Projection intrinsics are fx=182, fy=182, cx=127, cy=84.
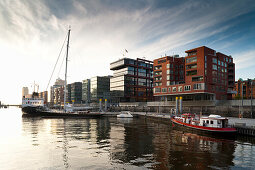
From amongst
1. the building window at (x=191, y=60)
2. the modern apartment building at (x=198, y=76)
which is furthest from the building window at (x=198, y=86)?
the building window at (x=191, y=60)

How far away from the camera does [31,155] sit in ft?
74.4

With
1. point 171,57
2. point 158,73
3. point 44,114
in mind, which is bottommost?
point 44,114

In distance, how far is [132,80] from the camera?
445 ft


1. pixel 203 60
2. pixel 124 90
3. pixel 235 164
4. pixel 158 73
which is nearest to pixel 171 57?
pixel 158 73

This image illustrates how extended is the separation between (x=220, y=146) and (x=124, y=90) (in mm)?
105764

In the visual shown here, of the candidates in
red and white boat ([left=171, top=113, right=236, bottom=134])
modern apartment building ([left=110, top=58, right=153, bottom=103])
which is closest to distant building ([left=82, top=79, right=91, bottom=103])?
modern apartment building ([left=110, top=58, right=153, bottom=103])

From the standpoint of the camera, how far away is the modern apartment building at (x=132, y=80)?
439 ft

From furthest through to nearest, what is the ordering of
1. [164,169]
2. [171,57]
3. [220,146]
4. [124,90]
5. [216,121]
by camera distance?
[124,90] → [171,57] → [216,121] → [220,146] → [164,169]

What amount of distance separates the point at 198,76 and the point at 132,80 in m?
60.4

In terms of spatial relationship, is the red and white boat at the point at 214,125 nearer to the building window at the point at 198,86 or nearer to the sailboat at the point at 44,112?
the building window at the point at 198,86

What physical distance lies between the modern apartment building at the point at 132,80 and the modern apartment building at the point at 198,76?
1312 inches

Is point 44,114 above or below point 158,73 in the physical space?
below

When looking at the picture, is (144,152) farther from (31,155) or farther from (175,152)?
(31,155)

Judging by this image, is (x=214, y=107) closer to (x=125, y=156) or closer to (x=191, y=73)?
(x=191, y=73)
